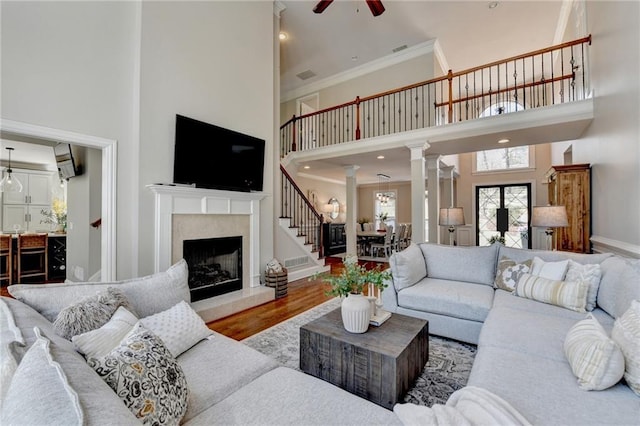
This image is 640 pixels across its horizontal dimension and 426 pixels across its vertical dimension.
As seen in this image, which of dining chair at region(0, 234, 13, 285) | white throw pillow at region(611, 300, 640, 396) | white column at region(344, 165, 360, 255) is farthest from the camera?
white column at region(344, 165, 360, 255)

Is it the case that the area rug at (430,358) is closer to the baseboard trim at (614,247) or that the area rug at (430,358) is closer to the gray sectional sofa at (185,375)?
the gray sectional sofa at (185,375)

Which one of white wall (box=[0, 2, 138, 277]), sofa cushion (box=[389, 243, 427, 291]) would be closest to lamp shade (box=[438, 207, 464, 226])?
sofa cushion (box=[389, 243, 427, 291])

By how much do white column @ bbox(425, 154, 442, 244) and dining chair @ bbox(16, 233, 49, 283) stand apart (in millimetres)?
7530

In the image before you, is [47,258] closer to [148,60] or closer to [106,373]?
[148,60]

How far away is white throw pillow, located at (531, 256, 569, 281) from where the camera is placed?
2.61 metres

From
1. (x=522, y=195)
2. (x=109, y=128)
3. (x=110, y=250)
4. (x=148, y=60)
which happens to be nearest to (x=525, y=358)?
(x=110, y=250)

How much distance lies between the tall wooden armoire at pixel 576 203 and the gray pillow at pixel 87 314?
17.5 feet

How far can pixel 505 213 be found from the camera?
28.4 feet

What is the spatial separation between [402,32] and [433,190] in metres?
3.51

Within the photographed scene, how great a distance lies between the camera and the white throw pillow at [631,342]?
1.22 meters

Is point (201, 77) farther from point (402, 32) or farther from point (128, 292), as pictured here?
point (402, 32)

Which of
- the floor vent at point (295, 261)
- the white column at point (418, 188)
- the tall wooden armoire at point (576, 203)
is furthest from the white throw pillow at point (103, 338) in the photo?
the tall wooden armoire at point (576, 203)

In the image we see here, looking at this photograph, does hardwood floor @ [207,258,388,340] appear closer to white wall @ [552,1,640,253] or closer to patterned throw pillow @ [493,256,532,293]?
patterned throw pillow @ [493,256,532,293]

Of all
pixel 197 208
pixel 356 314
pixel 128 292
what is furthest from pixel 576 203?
pixel 128 292
